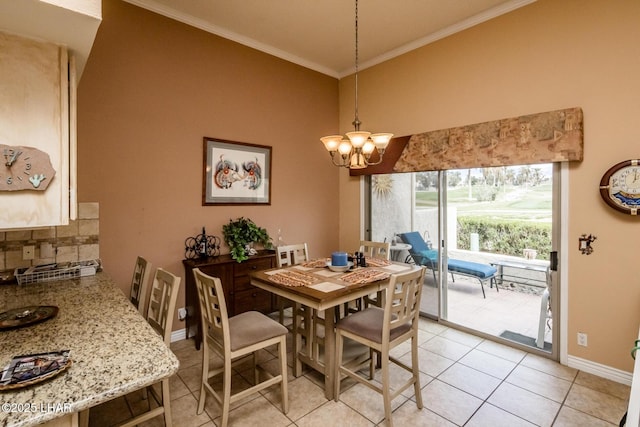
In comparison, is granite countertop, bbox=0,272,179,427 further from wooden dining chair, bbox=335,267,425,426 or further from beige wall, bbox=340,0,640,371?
beige wall, bbox=340,0,640,371

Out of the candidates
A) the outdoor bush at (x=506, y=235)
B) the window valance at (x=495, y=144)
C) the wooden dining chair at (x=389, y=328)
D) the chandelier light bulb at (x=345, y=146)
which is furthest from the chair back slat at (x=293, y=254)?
the outdoor bush at (x=506, y=235)

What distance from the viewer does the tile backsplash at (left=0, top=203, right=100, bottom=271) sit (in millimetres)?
2363

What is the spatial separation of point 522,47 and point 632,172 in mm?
1460

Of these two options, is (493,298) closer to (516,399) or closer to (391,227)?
(391,227)

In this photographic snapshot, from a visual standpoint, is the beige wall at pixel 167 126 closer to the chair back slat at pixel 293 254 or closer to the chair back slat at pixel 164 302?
the chair back slat at pixel 293 254

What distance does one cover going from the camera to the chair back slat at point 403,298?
77.5 inches

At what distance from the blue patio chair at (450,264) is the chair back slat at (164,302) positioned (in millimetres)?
2890

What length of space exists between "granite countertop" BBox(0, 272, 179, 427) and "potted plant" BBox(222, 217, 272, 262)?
1.44 m

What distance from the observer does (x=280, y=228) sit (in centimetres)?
407

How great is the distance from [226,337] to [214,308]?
0.20 m

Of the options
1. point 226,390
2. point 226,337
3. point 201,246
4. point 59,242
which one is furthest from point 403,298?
point 59,242

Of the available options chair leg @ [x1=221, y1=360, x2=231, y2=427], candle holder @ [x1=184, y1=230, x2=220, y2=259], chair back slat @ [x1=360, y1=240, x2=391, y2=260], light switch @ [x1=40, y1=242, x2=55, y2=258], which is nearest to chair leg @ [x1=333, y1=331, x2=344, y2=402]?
chair leg @ [x1=221, y1=360, x2=231, y2=427]

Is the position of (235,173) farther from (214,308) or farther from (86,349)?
(86,349)

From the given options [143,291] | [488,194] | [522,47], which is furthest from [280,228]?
[522,47]
